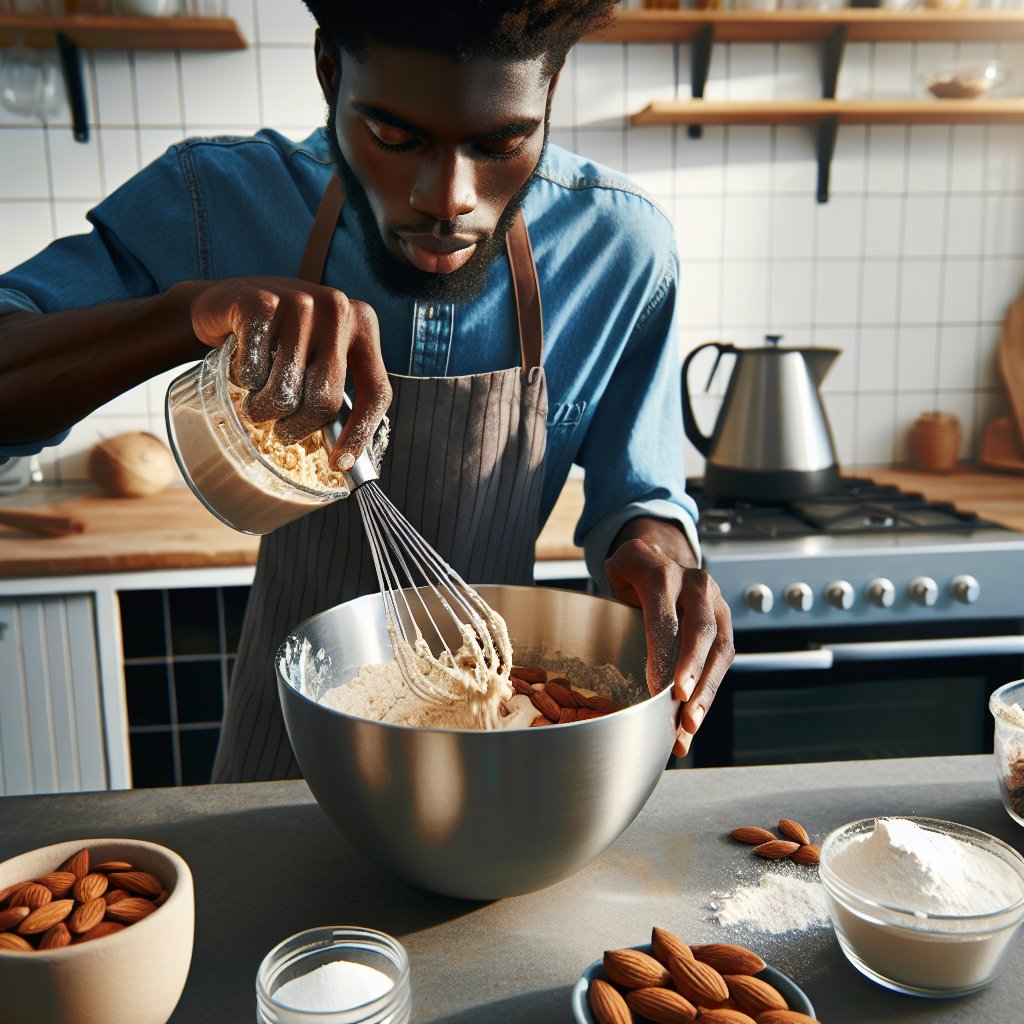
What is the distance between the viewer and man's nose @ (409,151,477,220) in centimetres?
77

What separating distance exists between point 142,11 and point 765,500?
1492 mm

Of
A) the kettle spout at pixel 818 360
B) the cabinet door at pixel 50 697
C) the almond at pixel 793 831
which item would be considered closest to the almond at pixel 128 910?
the almond at pixel 793 831

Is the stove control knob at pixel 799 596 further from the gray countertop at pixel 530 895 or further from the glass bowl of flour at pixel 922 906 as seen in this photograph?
the glass bowl of flour at pixel 922 906

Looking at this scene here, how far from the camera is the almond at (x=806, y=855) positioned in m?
0.69

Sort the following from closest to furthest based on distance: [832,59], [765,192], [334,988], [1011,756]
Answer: [334,988], [1011,756], [832,59], [765,192]

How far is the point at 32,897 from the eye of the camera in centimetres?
52

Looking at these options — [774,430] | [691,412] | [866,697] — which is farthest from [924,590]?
[691,412]

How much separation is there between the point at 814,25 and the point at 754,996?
78.5 inches

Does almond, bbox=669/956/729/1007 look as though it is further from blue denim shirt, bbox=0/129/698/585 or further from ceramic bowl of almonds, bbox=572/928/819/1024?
blue denim shirt, bbox=0/129/698/585

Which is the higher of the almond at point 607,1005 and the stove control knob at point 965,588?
the almond at point 607,1005

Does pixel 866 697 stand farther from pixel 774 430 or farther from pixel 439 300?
pixel 439 300

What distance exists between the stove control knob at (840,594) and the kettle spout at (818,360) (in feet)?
1.57

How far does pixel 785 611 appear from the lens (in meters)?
1.62

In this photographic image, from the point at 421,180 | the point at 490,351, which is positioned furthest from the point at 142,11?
the point at 421,180
